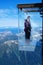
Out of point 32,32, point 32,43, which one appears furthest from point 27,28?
point 32,43

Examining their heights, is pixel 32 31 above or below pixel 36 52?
above

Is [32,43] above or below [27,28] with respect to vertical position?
below

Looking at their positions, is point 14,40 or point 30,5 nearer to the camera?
point 30,5

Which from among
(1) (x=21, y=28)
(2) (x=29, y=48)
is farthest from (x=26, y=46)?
(1) (x=21, y=28)

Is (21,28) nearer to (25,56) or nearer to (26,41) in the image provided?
(26,41)

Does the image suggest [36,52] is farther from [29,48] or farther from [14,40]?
[14,40]

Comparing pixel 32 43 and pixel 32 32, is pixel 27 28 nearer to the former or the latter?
pixel 32 32

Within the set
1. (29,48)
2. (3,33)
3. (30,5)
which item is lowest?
(29,48)

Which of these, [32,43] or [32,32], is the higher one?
[32,32]

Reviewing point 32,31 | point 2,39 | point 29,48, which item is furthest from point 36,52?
point 2,39
